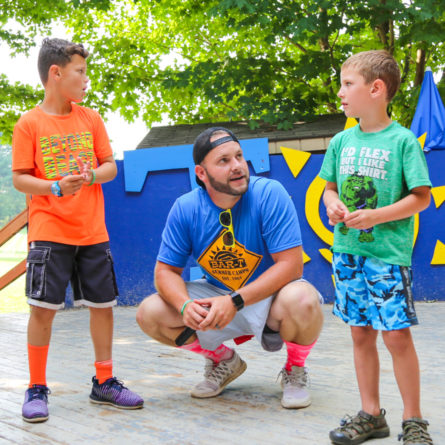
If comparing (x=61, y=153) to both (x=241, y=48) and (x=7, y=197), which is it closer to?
(x=241, y=48)

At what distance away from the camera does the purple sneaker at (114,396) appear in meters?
3.10

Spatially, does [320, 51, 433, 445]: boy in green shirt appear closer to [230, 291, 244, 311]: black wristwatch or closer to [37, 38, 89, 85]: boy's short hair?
[230, 291, 244, 311]: black wristwatch

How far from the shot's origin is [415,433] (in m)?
2.37

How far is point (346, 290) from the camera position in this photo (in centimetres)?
255

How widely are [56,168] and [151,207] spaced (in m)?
4.12

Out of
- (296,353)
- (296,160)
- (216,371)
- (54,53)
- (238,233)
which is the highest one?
(54,53)

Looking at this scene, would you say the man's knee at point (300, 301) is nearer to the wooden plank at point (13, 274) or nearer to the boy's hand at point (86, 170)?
the boy's hand at point (86, 170)

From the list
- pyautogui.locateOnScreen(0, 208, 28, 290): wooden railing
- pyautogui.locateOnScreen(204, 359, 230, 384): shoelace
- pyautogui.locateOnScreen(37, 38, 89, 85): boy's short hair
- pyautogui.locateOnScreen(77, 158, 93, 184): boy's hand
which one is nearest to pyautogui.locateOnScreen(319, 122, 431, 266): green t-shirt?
pyautogui.locateOnScreen(204, 359, 230, 384): shoelace

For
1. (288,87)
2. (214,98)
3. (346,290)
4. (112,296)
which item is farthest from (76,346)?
(288,87)

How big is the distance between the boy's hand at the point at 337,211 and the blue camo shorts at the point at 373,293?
17 cm

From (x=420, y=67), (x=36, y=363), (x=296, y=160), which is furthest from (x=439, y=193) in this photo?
(x=36, y=363)

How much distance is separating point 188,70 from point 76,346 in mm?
6399

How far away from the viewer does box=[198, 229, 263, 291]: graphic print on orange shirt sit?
10.3ft

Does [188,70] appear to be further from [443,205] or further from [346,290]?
[346,290]
